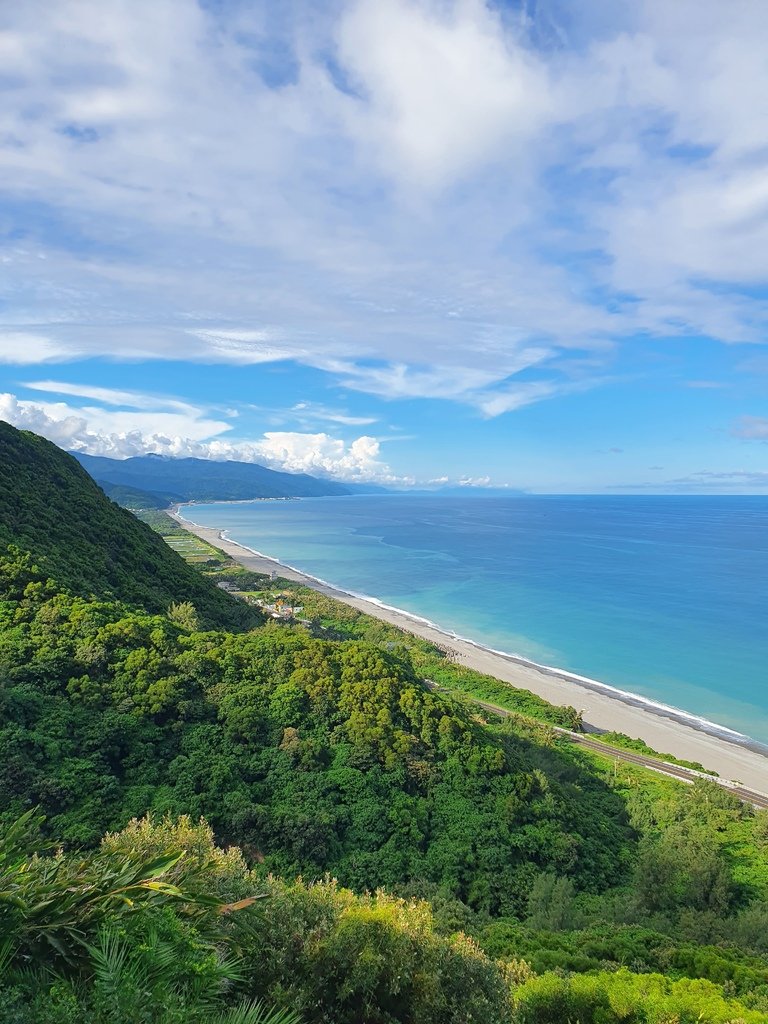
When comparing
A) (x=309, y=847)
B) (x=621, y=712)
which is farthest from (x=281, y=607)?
(x=309, y=847)

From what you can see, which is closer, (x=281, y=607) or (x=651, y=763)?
(x=651, y=763)

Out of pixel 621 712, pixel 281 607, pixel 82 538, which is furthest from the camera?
pixel 281 607

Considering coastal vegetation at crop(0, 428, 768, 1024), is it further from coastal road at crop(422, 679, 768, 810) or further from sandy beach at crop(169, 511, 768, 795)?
sandy beach at crop(169, 511, 768, 795)

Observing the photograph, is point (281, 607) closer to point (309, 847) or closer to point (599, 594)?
point (309, 847)

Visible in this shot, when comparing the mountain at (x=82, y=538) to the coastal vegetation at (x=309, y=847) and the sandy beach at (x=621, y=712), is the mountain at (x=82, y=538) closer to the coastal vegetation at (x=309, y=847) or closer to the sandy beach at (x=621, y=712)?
the coastal vegetation at (x=309, y=847)

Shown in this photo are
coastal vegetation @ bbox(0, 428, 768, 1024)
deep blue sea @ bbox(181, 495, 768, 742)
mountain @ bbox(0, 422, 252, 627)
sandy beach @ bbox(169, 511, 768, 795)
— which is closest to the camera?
coastal vegetation @ bbox(0, 428, 768, 1024)

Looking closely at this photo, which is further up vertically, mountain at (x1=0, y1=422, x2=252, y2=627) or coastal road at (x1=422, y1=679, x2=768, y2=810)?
mountain at (x1=0, y1=422, x2=252, y2=627)

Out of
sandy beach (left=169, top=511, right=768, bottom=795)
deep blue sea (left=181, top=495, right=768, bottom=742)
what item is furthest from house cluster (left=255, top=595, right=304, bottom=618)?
deep blue sea (left=181, top=495, right=768, bottom=742)
